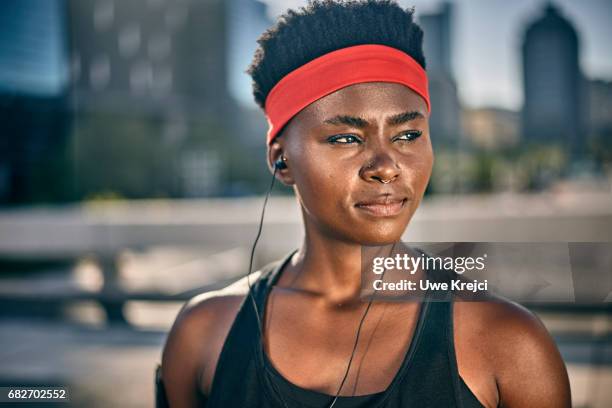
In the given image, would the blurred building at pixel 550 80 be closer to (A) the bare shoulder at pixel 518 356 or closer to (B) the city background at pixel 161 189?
(B) the city background at pixel 161 189

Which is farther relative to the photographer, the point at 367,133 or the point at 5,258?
the point at 5,258

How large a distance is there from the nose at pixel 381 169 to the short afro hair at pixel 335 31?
253 mm

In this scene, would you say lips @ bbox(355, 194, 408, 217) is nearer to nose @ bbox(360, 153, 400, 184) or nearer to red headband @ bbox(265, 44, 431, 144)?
nose @ bbox(360, 153, 400, 184)

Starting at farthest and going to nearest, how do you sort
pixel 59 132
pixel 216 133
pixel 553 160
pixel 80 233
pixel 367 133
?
pixel 216 133, pixel 553 160, pixel 59 132, pixel 80 233, pixel 367 133

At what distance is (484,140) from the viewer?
113 feet

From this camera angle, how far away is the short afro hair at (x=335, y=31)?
1272 millimetres

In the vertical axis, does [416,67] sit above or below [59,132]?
below

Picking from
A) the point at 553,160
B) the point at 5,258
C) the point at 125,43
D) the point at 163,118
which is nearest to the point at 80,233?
the point at 5,258

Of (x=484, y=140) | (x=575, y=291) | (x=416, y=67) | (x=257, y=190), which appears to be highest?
(x=484, y=140)

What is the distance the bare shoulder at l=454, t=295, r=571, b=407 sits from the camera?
1191 millimetres

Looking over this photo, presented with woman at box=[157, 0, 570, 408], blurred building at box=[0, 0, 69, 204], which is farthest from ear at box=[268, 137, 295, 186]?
blurred building at box=[0, 0, 69, 204]

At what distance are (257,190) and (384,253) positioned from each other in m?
33.1

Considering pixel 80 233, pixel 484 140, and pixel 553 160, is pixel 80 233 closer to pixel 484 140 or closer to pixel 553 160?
pixel 553 160

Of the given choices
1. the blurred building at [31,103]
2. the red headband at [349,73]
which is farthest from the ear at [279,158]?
the blurred building at [31,103]
